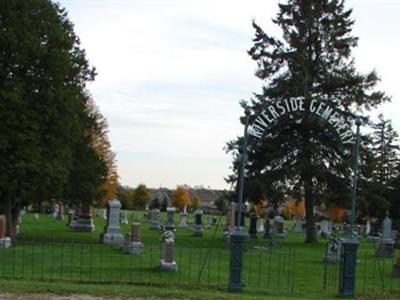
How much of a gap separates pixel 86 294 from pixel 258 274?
7.86m

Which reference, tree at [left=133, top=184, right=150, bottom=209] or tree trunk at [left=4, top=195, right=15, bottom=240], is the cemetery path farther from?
tree at [left=133, top=184, right=150, bottom=209]

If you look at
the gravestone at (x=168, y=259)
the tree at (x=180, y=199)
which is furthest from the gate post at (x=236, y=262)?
the tree at (x=180, y=199)

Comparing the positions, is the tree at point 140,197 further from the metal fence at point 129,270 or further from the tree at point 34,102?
the metal fence at point 129,270

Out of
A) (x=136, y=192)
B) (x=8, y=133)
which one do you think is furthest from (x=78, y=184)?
(x=136, y=192)

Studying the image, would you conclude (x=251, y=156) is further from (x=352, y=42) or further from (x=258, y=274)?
(x=258, y=274)

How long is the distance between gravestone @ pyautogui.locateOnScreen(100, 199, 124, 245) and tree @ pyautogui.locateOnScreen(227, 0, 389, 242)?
9.99 meters

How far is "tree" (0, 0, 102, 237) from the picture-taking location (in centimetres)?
2773

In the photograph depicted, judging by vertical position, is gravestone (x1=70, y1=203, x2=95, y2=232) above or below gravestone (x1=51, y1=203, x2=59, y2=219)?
above

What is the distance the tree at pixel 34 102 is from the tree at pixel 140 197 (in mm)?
74876

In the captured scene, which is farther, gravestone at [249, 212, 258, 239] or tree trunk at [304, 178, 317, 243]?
gravestone at [249, 212, 258, 239]

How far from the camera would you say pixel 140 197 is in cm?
10606

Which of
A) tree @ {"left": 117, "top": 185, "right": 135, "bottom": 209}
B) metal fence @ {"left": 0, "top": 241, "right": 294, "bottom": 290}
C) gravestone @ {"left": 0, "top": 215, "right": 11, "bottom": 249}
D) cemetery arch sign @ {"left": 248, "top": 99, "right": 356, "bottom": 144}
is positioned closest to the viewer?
metal fence @ {"left": 0, "top": 241, "right": 294, "bottom": 290}

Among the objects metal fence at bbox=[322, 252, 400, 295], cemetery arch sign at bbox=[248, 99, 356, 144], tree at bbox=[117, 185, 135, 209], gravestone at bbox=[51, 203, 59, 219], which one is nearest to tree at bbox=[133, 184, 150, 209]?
tree at bbox=[117, 185, 135, 209]

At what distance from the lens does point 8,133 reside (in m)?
27.7
